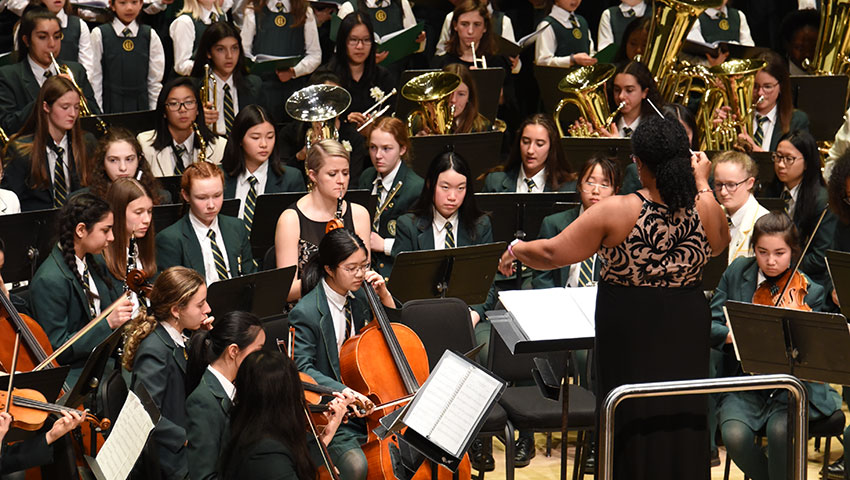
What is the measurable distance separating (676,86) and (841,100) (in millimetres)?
1128

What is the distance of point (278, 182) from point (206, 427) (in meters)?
2.57

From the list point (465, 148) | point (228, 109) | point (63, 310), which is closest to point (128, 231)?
point (63, 310)

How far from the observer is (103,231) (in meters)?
4.62

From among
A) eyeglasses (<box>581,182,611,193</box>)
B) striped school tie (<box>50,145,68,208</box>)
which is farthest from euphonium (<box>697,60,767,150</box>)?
striped school tie (<box>50,145,68,208</box>)

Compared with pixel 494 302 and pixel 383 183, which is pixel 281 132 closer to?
pixel 383 183

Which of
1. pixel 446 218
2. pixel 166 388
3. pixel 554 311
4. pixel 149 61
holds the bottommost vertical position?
pixel 166 388

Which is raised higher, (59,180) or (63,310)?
(59,180)

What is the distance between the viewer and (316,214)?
207 inches

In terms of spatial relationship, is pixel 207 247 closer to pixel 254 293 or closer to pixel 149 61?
pixel 254 293

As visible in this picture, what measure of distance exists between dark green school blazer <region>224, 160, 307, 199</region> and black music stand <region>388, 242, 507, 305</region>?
1394 millimetres

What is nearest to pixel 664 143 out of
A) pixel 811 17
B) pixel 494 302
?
pixel 494 302

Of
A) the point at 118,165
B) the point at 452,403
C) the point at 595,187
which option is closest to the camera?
the point at 452,403

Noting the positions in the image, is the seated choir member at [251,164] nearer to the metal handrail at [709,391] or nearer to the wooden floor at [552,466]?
the wooden floor at [552,466]

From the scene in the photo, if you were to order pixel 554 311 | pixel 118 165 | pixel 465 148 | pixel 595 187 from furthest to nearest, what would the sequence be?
pixel 465 148, pixel 118 165, pixel 595 187, pixel 554 311
